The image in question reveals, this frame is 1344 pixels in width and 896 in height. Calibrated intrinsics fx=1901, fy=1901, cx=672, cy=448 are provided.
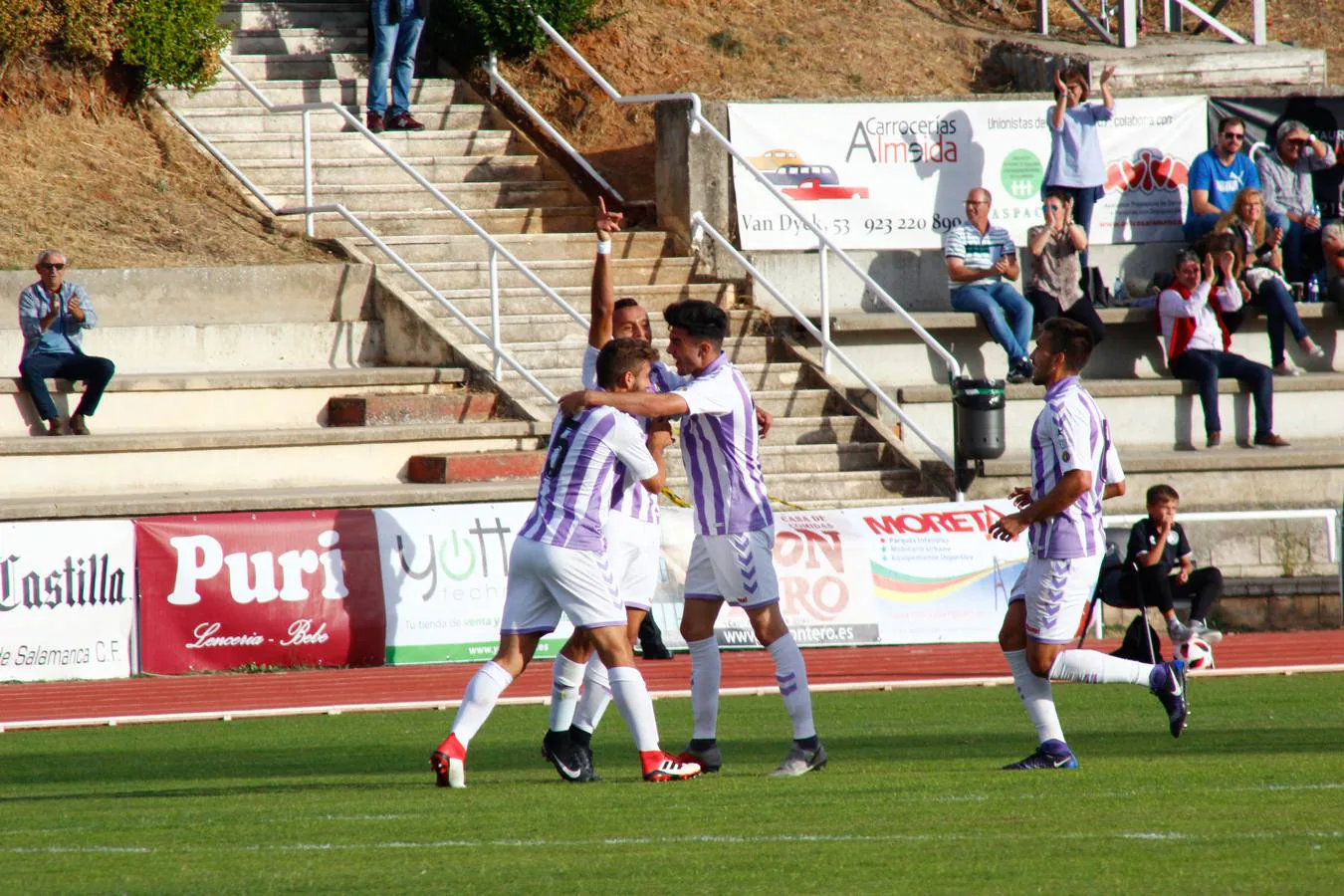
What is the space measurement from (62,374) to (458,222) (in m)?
5.42

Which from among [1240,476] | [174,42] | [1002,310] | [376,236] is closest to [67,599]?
[376,236]

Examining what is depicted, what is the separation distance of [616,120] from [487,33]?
73.5 inches

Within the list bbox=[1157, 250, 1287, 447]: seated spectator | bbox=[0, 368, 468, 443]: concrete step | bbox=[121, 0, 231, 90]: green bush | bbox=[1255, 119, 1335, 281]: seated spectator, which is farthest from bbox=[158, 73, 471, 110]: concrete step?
bbox=[1255, 119, 1335, 281]: seated spectator

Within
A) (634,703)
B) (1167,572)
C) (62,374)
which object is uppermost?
(62,374)

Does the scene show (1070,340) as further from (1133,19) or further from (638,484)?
(1133,19)

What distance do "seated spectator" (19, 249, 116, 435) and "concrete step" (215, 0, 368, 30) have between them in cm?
758

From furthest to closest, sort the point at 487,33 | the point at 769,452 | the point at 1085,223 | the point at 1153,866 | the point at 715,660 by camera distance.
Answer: the point at 487,33
the point at 1085,223
the point at 769,452
the point at 715,660
the point at 1153,866

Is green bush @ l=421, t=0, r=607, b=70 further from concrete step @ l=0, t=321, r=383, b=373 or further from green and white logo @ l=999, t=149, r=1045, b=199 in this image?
green and white logo @ l=999, t=149, r=1045, b=199

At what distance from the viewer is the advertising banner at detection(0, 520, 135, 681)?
13906 mm

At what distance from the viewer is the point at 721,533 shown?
8.70 m

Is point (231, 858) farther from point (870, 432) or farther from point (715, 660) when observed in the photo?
point (870, 432)

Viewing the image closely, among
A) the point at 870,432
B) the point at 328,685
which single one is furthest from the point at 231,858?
the point at 870,432

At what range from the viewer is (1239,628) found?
1633 cm

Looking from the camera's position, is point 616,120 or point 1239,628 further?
point 616,120
